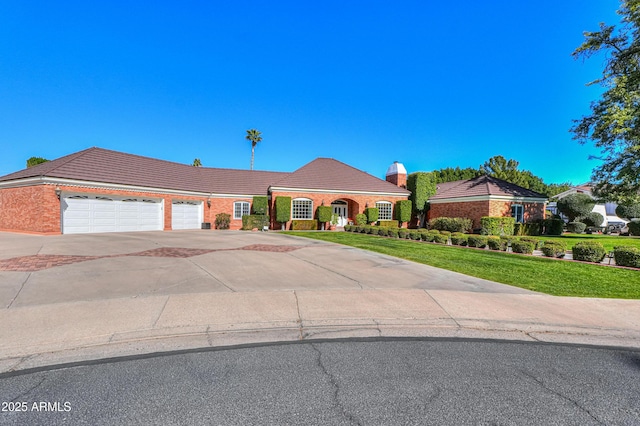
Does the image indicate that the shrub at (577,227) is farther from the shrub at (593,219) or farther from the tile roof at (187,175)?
the tile roof at (187,175)

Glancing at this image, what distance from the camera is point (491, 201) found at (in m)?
25.1

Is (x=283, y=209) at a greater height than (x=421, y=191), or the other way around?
(x=421, y=191)

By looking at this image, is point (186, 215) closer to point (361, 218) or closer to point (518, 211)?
point (361, 218)

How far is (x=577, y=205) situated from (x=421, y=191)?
14.7 m

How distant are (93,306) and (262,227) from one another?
70.3 ft

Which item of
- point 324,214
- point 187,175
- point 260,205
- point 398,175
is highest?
Result: point 398,175

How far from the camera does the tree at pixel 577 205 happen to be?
29000 mm

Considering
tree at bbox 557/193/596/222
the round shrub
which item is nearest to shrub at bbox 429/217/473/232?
tree at bbox 557/193/596/222

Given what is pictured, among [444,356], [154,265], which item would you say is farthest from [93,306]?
[444,356]

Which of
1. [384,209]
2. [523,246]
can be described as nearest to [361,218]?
[384,209]

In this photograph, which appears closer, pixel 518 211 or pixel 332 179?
pixel 518 211

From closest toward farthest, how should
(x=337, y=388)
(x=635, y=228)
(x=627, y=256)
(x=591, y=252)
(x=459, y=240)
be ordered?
(x=337, y=388) < (x=627, y=256) < (x=591, y=252) < (x=459, y=240) < (x=635, y=228)

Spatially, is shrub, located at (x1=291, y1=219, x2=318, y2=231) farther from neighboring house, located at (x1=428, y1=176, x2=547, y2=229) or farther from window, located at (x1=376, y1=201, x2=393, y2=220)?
neighboring house, located at (x1=428, y1=176, x2=547, y2=229)

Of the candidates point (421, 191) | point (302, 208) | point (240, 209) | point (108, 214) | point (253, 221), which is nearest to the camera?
point (108, 214)
